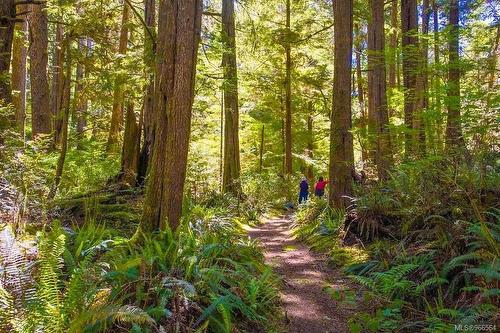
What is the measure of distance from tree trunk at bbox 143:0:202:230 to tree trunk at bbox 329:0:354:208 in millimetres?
4396

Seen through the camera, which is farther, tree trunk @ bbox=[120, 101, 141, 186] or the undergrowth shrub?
tree trunk @ bbox=[120, 101, 141, 186]

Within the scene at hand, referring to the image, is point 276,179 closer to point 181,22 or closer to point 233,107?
point 233,107

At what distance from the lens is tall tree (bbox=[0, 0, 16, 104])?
7051mm

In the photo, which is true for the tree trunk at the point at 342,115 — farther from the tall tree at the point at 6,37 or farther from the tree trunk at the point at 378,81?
the tall tree at the point at 6,37

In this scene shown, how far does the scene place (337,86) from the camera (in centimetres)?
899

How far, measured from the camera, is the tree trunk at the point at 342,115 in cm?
880

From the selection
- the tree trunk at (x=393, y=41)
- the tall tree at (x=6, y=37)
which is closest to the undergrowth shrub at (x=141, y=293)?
the tall tree at (x=6, y=37)

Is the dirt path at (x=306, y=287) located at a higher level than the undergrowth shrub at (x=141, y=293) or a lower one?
lower

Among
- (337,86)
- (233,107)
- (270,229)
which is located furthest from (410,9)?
(270,229)

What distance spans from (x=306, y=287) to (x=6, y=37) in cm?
695

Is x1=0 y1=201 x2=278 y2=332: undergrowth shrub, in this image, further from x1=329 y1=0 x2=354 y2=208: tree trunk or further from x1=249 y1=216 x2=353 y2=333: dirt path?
x1=329 y1=0 x2=354 y2=208: tree trunk

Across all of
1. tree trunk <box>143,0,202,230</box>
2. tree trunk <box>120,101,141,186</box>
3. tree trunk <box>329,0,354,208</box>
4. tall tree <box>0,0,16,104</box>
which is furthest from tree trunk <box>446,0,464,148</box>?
tall tree <box>0,0,16,104</box>

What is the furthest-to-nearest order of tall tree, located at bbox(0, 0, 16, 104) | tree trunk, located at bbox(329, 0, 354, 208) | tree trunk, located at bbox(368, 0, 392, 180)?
tree trunk, located at bbox(368, 0, 392, 180), tree trunk, located at bbox(329, 0, 354, 208), tall tree, located at bbox(0, 0, 16, 104)

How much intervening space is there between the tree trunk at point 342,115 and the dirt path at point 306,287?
1.65m
